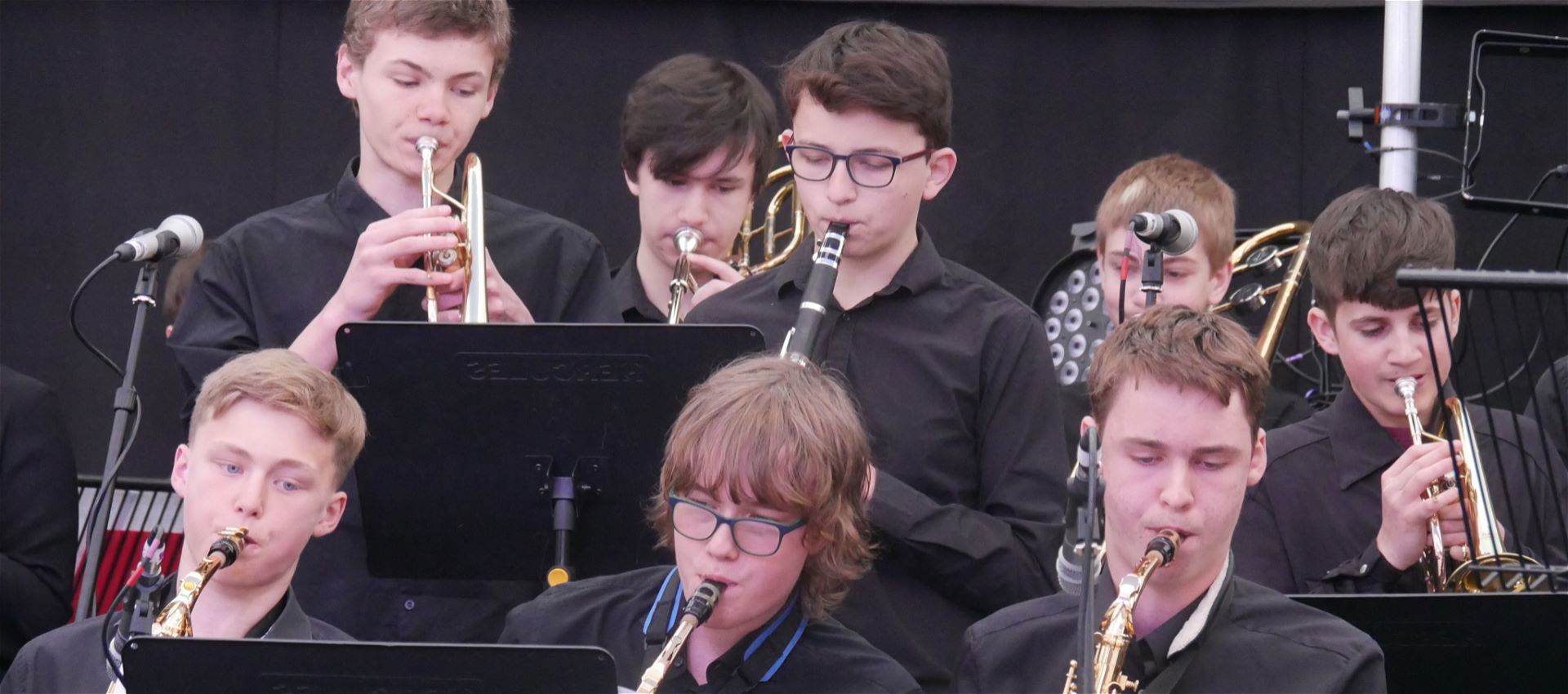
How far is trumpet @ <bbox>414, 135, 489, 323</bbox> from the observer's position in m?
2.70

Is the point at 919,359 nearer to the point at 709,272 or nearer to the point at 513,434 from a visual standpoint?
the point at 513,434

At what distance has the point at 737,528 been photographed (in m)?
2.18

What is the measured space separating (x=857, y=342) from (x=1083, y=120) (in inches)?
60.7

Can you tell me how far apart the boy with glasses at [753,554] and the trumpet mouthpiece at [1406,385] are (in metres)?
0.97

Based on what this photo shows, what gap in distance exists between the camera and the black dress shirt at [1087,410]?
11.7ft

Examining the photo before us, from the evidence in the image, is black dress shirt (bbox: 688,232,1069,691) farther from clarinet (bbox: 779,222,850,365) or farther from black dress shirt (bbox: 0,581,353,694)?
black dress shirt (bbox: 0,581,353,694)

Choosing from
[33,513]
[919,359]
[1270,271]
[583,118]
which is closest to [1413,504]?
[919,359]

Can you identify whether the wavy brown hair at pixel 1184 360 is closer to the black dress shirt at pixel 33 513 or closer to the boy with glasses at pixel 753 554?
the boy with glasses at pixel 753 554

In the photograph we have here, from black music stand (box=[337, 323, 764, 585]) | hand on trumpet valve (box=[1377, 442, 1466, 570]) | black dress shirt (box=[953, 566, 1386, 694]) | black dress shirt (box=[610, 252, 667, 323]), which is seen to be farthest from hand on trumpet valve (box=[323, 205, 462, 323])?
hand on trumpet valve (box=[1377, 442, 1466, 570])

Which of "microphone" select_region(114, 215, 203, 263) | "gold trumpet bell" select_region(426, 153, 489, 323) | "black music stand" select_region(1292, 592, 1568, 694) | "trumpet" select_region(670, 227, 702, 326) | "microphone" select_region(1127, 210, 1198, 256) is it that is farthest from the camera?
"trumpet" select_region(670, 227, 702, 326)

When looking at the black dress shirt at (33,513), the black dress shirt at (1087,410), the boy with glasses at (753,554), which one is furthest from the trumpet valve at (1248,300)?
the black dress shirt at (33,513)

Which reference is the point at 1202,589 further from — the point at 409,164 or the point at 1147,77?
the point at 1147,77

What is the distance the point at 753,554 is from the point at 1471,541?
1.09 metres

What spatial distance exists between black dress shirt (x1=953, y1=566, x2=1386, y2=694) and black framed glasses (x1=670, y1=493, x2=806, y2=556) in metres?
0.32
